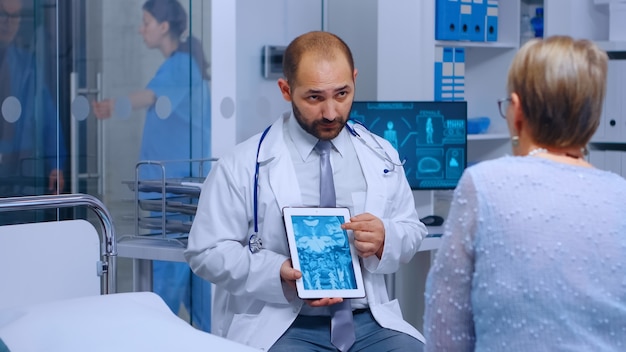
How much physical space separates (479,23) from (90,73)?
1763mm

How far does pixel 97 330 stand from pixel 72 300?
0.62 feet

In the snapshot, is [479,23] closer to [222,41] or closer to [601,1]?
[601,1]

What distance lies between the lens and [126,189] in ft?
12.1

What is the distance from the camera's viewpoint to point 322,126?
2.52 m

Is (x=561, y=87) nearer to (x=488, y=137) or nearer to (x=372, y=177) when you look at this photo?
(x=372, y=177)

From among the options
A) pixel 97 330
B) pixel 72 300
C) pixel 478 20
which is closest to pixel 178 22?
pixel 478 20

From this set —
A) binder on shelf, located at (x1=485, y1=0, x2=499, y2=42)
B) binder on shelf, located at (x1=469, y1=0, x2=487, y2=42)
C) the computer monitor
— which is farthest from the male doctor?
binder on shelf, located at (x1=485, y1=0, x2=499, y2=42)

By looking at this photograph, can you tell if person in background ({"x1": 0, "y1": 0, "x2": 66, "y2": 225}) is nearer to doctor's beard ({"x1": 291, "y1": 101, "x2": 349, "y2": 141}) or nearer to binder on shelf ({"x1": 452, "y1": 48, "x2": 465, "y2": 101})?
doctor's beard ({"x1": 291, "y1": 101, "x2": 349, "y2": 141})

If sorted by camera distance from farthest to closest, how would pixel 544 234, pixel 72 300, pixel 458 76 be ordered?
1. pixel 458 76
2. pixel 72 300
3. pixel 544 234

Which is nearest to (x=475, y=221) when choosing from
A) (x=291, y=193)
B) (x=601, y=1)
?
(x=291, y=193)

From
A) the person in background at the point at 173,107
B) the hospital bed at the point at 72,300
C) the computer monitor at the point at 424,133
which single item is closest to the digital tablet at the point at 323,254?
Answer: the hospital bed at the point at 72,300

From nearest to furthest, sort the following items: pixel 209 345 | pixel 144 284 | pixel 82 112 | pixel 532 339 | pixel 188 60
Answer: pixel 532 339, pixel 209 345, pixel 144 284, pixel 82 112, pixel 188 60

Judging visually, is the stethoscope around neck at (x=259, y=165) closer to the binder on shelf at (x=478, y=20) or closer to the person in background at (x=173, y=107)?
the person in background at (x=173, y=107)

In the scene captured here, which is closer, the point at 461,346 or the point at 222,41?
the point at 461,346
